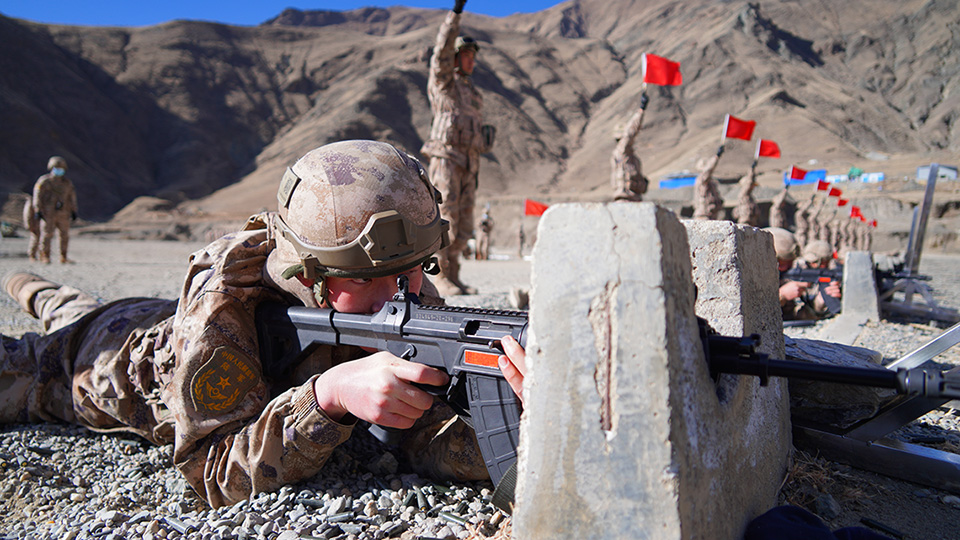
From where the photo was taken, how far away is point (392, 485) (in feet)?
6.33

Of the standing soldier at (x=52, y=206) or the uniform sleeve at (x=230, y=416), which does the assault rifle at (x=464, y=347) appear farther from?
the standing soldier at (x=52, y=206)

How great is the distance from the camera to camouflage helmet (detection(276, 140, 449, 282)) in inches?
73.1

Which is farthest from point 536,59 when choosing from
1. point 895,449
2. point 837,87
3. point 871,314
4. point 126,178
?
point 895,449

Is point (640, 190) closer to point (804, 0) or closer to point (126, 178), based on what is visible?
point (126, 178)

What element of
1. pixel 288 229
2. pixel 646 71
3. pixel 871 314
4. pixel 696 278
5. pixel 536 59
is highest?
pixel 536 59

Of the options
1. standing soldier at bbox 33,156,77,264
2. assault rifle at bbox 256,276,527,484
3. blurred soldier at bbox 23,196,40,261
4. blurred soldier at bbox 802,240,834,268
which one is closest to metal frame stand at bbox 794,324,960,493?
assault rifle at bbox 256,276,527,484

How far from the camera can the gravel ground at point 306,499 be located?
1.67 meters

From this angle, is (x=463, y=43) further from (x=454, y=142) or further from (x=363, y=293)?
(x=363, y=293)

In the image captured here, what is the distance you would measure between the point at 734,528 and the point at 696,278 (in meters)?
0.69

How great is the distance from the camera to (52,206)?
1244cm

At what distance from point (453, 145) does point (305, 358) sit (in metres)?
5.89

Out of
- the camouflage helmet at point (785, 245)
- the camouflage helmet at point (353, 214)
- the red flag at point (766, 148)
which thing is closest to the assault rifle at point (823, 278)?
the camouflage helmet at point (785, 245)

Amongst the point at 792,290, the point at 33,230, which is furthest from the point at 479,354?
the point at 33,230

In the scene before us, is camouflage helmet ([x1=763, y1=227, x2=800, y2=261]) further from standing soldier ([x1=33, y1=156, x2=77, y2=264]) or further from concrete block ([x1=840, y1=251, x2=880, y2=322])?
standing soldier ([x1=33, y1=156, x2=77, y2=264])
